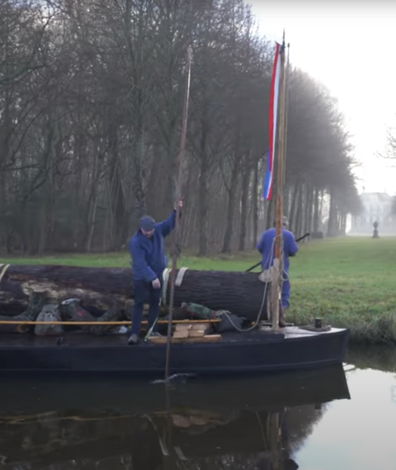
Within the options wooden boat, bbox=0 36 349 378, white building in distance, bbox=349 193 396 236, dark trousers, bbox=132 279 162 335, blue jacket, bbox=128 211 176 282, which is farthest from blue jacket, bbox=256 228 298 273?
white building in distance, bbox=349 193 396 236

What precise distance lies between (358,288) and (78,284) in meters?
8.06

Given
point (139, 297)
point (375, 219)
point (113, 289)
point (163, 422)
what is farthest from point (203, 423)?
point (375, 219)

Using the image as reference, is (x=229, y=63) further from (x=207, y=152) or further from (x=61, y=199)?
(x=61, y=199)

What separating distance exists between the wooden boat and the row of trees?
922 centimetres

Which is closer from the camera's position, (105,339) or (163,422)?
(163,422)

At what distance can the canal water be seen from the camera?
5.30m

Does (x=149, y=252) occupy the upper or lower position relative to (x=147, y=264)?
upper

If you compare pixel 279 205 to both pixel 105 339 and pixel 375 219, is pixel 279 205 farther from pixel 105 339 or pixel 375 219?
pixel 375 219

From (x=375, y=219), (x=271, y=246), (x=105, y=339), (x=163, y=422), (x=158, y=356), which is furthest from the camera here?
(x=375, y=219)

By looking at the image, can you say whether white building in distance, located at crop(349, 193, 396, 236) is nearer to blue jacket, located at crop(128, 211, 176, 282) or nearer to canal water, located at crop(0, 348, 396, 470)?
blue jacket, located at crop(128, 211, 176, 282)

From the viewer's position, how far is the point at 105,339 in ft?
27.4

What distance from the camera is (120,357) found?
786 cm

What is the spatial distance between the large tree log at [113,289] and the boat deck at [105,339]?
0.59m

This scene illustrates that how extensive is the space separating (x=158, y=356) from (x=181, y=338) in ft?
1.33
